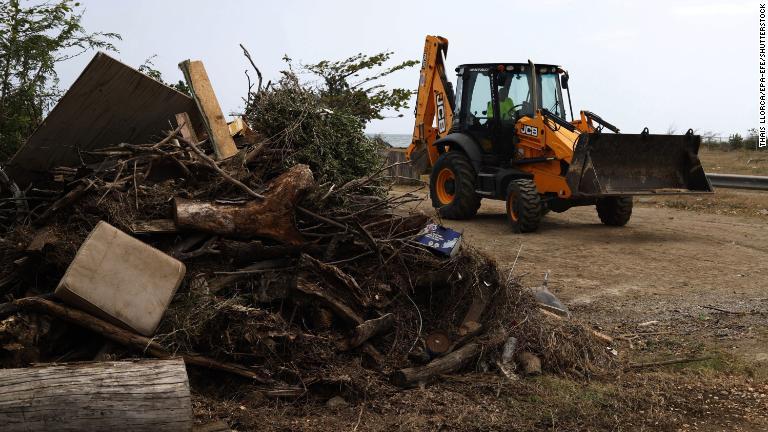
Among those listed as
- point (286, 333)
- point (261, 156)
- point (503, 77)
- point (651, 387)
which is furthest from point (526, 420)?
point (503, 77)

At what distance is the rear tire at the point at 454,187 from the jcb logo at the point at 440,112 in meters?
0.71

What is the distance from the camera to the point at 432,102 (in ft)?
52.0

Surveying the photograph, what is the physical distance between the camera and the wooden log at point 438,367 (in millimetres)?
5840

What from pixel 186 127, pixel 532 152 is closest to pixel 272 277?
pixel 186 127

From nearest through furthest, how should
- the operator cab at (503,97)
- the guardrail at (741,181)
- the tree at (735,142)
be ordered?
the operator cab at (503,97) → the guardrail at (741,181) → the tree at (735,142)

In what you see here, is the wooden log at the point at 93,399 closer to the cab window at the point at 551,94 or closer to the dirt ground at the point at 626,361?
the dirt ground at the point at 626,361

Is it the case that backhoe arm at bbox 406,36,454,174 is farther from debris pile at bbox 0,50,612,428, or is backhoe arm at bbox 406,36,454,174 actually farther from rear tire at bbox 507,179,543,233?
debris pile at bbox 0,50,612,428

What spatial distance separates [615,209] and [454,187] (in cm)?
275

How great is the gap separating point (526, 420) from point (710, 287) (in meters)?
4.91

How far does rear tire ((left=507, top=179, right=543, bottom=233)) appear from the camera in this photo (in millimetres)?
12781

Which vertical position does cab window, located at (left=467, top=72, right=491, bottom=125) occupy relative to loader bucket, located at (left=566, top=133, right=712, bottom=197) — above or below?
above

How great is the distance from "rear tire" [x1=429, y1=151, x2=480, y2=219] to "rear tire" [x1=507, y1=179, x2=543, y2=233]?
3.84 ft

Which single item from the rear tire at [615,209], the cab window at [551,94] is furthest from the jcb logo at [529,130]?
the rear tire at [615,209]

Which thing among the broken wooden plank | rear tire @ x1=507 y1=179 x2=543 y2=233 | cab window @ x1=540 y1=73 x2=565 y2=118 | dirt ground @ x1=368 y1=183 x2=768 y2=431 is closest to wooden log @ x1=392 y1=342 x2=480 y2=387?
dirt ground @ x1=368 y1=183 x2=768 y2=431
